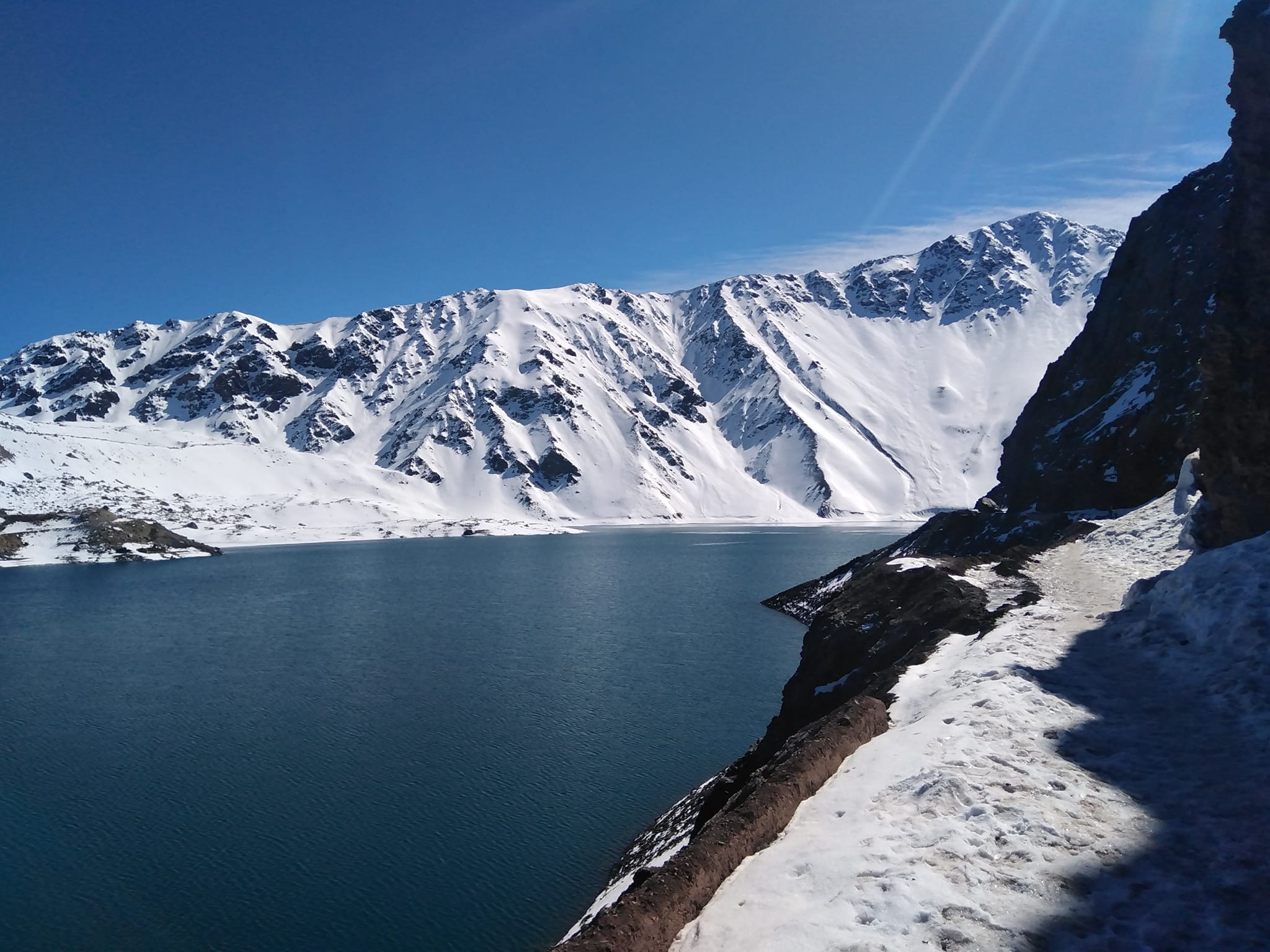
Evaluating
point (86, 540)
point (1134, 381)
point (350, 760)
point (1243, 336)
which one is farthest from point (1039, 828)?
point (86, 540)

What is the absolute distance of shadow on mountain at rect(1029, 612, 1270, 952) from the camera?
7.00 m

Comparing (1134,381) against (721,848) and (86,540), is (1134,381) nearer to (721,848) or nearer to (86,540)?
(721,848)

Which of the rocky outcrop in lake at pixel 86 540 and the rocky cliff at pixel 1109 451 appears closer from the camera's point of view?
the rocky cliff at pixel 1109 451

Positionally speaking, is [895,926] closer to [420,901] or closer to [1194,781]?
[1194,781]

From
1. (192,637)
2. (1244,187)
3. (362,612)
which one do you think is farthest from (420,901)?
(362,612)

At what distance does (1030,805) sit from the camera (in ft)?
30.9

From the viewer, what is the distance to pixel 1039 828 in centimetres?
888

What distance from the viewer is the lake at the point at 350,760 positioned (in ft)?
68.6

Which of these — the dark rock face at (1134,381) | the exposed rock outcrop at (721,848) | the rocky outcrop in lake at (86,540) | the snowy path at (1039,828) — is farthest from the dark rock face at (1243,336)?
the rocky outcrop in lake at (86,540)

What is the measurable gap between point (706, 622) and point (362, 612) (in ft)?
107

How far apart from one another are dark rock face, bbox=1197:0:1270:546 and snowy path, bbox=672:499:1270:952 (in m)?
6.13

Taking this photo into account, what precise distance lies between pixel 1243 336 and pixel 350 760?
3400cm

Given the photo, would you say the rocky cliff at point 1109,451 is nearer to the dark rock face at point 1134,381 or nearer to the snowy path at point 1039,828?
the dark rock face at point 1134,381

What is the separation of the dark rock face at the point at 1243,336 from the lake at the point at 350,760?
1983 cm
